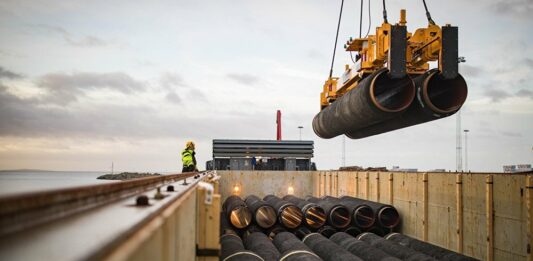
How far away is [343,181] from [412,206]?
Answer: 6.50 meters

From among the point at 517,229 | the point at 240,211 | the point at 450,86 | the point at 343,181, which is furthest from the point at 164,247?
Answer: the point at 343,181

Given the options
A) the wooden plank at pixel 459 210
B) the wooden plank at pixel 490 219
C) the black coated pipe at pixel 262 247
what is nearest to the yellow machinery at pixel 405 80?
the wooden plank at pixel 459 210

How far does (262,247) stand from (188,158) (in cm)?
676

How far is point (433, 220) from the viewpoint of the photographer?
12.2 m

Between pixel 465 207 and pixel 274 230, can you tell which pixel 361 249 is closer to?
pixel 465 207

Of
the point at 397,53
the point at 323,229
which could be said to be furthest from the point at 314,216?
the point at 397,53

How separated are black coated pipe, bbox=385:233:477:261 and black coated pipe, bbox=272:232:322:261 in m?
2.62

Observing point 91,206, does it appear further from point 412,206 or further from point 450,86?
point 412,206

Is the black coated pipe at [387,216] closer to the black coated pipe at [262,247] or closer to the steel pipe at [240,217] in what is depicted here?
the black coated pipe at [262,247]

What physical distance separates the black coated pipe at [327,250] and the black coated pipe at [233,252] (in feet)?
6.69

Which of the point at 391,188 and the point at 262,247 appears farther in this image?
the point at 391,188

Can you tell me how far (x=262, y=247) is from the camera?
11.0 metres

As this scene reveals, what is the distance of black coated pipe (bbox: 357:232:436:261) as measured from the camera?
31.4 ft

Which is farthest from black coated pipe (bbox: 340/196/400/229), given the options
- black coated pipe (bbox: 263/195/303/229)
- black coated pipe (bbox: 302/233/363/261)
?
black coated pipe (bbox: 302/233/363/261)
